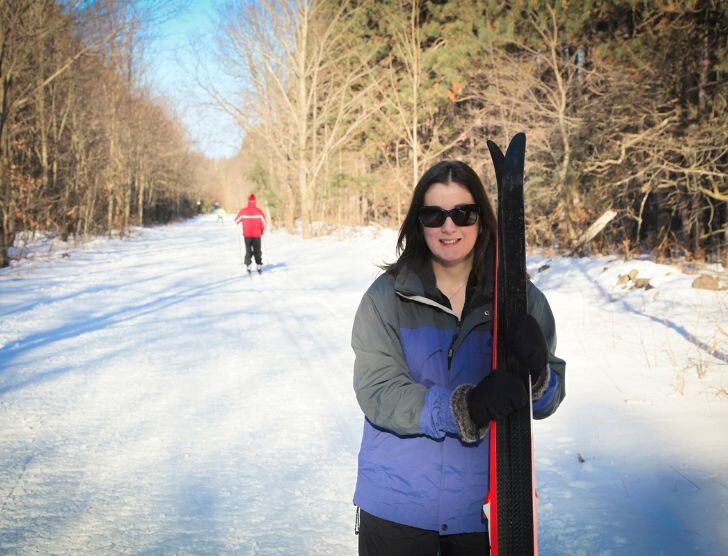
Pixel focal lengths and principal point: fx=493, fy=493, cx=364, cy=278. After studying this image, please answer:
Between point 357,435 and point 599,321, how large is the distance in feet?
16.8

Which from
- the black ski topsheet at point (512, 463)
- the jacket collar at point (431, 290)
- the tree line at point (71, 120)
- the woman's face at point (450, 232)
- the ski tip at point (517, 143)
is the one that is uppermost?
the tree line at point (71, 120)

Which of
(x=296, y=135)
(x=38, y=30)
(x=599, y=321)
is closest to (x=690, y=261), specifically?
(x=599, y=321)

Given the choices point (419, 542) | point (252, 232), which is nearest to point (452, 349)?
point (419, 542)

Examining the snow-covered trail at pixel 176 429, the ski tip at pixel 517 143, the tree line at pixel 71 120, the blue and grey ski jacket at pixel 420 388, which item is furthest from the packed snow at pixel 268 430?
the tree line at pixel 71 120

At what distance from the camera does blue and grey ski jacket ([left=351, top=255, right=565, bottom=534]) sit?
1554mm

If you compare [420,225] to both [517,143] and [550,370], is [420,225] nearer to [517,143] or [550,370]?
[517,143]

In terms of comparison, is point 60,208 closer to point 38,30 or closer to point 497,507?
point 38,30

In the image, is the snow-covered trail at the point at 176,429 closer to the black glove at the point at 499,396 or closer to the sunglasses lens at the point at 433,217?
the black glove at the point at 499,396

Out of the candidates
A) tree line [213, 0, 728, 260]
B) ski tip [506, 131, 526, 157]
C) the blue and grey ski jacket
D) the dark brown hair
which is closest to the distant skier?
tree line [213, 0, 728, 260]

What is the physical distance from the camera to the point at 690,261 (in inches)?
461

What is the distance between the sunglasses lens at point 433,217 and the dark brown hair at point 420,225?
62 mm

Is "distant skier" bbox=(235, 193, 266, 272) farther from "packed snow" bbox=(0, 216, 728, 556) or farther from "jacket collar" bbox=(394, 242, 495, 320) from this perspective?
"jacket collar" bbox=(394, 242, 495, 320)

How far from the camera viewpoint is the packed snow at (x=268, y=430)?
271cm

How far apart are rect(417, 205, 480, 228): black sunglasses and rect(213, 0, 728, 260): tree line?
9953 mm
